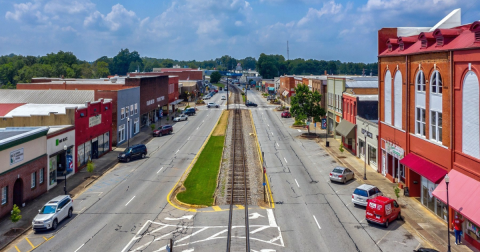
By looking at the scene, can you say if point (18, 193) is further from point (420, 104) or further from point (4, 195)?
point (420, 104)

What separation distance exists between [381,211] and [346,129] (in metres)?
29.1

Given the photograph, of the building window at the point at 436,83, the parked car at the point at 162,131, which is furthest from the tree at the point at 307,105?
the building window at the point at 436,83

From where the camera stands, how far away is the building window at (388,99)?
40562 millimetres

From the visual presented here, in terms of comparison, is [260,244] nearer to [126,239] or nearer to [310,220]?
[310,220]

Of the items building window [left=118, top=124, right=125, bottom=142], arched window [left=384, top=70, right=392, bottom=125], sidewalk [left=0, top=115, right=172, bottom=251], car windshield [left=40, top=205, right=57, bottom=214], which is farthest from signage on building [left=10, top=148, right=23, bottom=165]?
arched window [left=384, top=70, right=392, bottom=125]

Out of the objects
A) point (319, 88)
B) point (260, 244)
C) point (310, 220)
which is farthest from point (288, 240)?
point (319, 88)

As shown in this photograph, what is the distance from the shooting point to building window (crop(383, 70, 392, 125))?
133ft

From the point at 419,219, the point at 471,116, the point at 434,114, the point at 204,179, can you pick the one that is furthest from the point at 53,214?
the point at 434,114

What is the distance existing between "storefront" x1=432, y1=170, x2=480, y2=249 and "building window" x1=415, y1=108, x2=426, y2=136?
6871mm

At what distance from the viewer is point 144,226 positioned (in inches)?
1102

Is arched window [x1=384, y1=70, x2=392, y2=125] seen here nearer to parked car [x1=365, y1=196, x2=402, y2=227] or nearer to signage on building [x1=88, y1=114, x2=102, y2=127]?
parked car [x1=365, y1=196, x2=402, y2=227]

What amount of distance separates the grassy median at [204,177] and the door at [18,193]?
12.5m

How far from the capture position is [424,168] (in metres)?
31.2

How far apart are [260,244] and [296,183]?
15.9m
